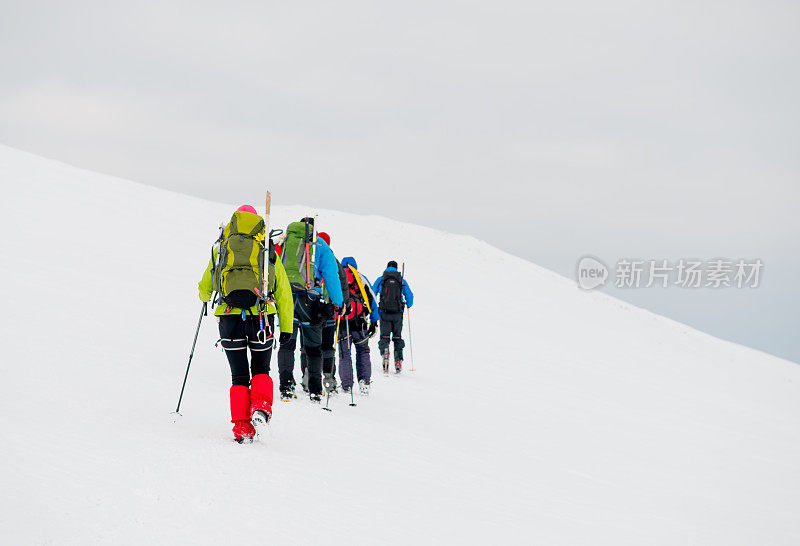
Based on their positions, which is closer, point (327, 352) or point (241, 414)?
point (241, 414)

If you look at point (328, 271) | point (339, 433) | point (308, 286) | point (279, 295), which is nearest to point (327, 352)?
point (308, 286)

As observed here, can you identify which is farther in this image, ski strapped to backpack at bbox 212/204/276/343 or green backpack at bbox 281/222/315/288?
green backpack at bbox 281/222/315/288

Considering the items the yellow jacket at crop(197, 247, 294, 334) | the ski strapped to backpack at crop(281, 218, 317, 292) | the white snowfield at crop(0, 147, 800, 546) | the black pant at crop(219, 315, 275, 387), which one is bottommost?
the white snowfield at crop(0, 147, 800, 546)

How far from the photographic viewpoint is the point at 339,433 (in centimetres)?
760

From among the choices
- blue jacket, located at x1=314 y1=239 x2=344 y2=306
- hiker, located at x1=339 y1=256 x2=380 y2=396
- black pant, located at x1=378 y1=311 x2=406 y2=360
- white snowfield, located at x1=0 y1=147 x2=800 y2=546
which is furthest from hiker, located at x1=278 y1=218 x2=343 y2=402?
black pant, located at x1=378 y1=311 x2=406 y2=360

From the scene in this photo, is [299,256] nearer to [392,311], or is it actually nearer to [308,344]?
[308,344]

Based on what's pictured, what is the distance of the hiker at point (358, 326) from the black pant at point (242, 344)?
4.32 meters

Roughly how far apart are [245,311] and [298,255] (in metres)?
2.66

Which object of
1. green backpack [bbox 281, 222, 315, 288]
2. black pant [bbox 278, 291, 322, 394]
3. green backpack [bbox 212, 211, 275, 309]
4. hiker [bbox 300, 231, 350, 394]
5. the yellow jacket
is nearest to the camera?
green backpack [bbox 212, 211, 275, 309]

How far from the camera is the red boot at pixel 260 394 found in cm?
593

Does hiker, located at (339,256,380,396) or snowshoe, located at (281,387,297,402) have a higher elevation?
hiker, located at (339,256,380,396)

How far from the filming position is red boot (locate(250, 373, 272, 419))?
5926 millimetres

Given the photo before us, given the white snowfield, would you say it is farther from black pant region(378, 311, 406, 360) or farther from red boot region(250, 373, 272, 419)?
black pant region(378, 311, 406, 360)

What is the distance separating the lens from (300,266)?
8.48 metres
